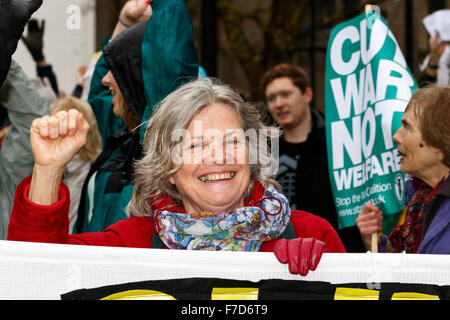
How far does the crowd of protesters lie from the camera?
5.84ft

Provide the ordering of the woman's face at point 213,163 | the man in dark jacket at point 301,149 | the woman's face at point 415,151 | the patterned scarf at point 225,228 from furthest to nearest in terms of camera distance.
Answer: the man in dark jacket at point 301,149, the woman's face at point 415,151, the woman's face at point 213,163, the patterned scarf at point 225,228

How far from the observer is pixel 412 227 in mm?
2639

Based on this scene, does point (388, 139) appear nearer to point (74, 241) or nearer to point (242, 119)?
point (242, 119)

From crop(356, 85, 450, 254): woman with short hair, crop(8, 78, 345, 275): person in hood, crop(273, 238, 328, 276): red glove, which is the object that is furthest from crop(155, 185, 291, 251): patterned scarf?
crop(356, 85, 450, 254): woman with short hair

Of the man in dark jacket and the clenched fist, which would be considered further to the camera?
the man in dark jacket

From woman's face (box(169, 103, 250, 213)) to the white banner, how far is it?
41cm

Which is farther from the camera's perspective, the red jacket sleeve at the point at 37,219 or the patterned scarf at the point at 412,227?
the patterned scarf at the point at 412,227

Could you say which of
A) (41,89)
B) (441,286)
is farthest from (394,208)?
(41,89)

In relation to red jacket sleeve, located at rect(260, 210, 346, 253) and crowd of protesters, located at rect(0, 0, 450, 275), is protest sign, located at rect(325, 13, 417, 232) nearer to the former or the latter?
crowd of protesters, located at rect(0, 0, 450, 275)

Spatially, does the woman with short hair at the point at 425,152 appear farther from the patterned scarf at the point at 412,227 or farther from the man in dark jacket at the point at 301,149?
the man in dark jacket at the point at 301,149

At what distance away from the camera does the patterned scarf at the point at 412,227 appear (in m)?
2.58

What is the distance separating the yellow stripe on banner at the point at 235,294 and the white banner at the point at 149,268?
60 mm

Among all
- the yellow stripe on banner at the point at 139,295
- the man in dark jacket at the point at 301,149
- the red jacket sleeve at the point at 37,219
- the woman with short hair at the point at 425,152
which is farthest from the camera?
the man in dark jacket at the point at 301,149

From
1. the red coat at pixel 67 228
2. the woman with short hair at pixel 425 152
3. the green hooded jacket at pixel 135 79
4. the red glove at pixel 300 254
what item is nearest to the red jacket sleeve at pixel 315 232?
the red coat at pixel 67 228
